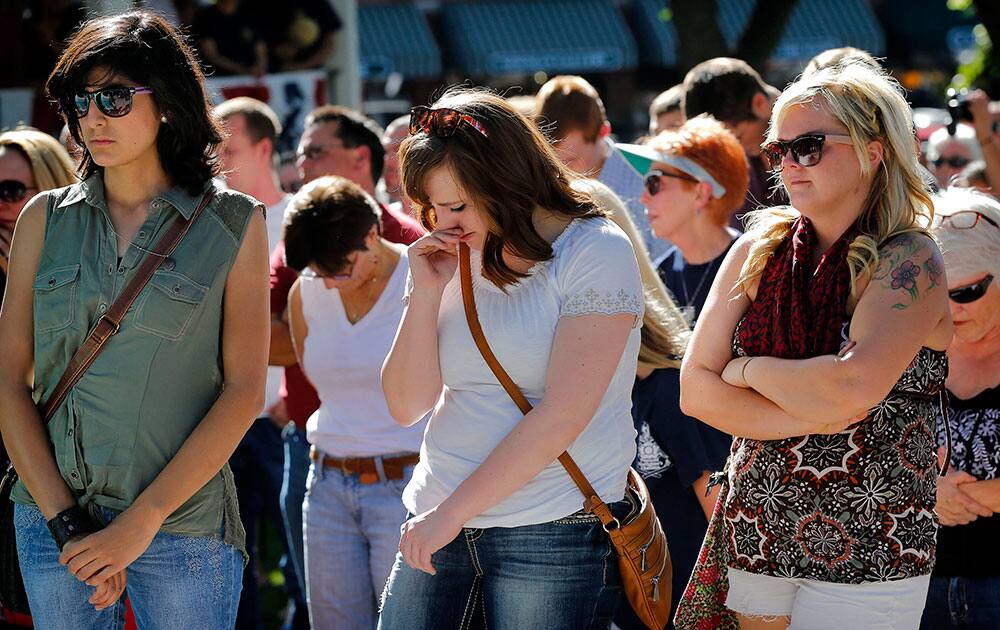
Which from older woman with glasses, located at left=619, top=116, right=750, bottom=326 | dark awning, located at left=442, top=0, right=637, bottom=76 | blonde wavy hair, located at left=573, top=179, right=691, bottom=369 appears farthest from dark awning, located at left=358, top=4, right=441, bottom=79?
blonde wavy hair, located at left=573, top=179, right=691, bottom=369

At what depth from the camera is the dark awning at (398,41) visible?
2353cm

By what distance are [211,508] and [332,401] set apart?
4.17 ft

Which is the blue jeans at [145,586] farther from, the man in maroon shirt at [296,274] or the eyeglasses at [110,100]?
the man in maroon shirt at [296,274]

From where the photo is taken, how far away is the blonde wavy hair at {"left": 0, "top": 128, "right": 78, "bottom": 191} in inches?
163

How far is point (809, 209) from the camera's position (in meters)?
2.94

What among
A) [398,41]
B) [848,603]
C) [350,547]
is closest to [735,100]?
[350,547]

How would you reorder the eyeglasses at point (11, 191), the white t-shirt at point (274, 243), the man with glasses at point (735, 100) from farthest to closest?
1. the man with glasses at point (735, 100)
2. the white t-shirt at point (274, 243)
3. the eyeglasses at point (11, 191)

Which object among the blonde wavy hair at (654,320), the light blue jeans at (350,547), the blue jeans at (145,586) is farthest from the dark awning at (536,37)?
the blue jeans at (145,586)

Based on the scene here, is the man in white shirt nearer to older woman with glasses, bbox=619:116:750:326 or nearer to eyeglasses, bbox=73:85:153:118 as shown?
older woman with glasses, bbox=619:116:750:326

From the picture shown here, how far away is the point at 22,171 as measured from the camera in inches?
163

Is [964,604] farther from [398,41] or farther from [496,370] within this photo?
[398,41]

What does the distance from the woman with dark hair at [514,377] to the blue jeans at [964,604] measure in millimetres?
1014

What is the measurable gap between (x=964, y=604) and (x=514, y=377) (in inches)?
56.8

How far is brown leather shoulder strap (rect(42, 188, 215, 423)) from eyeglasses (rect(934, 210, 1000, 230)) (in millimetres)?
2060
